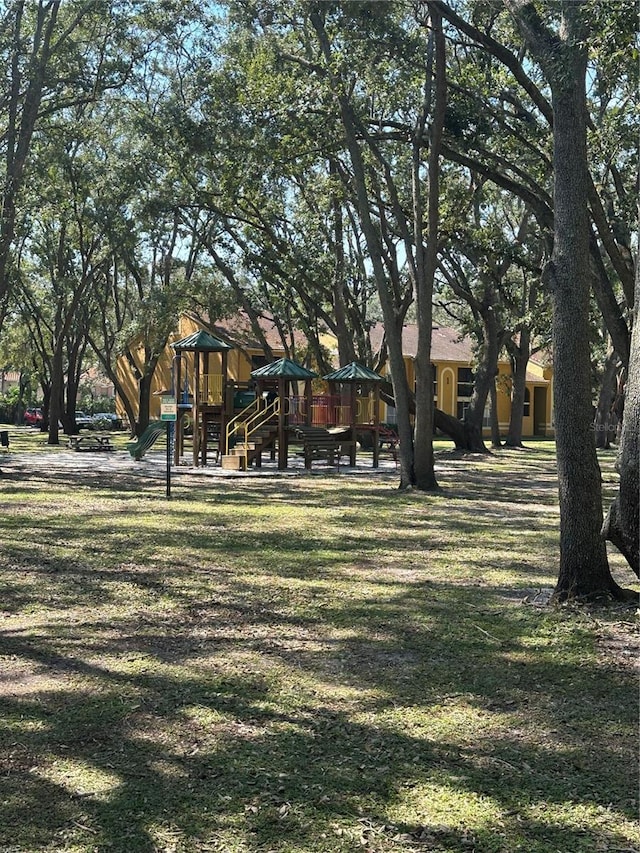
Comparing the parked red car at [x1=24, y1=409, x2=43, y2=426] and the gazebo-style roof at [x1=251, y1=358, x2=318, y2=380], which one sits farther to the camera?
the parked red car at [x1=24, y1=409, x2=43, y2=426]

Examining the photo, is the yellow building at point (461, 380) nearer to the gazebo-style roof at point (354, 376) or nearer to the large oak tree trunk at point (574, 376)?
the gazebo-style roof at point (354, 376)

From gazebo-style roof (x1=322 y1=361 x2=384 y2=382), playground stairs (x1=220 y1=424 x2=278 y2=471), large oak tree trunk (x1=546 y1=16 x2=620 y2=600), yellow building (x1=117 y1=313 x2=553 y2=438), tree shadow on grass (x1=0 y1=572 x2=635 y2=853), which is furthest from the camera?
yellow building (x1=117 y1=313 x2=553 y2=438)

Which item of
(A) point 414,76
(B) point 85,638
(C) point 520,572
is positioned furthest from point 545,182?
(B) point 85,638

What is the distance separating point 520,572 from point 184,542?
4.02m

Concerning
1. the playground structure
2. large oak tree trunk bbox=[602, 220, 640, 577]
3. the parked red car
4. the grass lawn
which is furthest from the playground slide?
the parked red car

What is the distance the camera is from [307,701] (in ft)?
16.7

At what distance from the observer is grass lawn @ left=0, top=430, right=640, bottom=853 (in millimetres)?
3639

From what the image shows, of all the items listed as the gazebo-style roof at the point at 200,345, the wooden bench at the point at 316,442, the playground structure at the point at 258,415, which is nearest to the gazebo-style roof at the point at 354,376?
the playground structure at the point at 258,415

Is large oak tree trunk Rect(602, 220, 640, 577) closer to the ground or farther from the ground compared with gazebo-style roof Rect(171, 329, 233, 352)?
closer to the ground

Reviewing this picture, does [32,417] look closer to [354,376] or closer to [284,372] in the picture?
[354,376]

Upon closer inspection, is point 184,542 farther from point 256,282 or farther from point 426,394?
point 256,282

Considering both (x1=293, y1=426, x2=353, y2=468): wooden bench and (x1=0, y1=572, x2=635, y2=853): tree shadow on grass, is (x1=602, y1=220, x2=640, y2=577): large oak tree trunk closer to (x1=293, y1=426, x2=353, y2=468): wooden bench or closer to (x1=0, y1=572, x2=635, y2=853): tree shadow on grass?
(x1=0, y1=572, x2=635, y2=853): tree shadow on grass

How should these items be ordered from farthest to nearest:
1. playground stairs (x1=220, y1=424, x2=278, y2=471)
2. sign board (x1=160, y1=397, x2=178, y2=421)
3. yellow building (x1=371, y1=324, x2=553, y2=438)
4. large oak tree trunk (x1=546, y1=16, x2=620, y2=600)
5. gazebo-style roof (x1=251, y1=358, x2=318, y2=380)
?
yellow building (x1=371, y1=324, x2=553, y2=438)
gazebo-style roof (x1=251, y1=358, x2=318, y2=380)
playground stairs (x1=220, y1=424, x2=278, y2=471)
sign board (x1=160, y1=397, x2=178, y2=421)
large oak tree trunk (x1=546, y1=16, x2=620, y2=600)

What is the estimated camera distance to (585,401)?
7266mm
